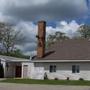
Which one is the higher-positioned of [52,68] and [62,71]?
[52,68]

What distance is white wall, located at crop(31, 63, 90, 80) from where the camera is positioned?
1549 inches

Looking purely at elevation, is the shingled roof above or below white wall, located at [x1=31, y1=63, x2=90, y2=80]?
above

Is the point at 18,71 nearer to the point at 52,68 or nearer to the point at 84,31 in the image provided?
the point at 52,68

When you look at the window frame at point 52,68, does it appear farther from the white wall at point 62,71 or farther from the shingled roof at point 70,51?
the shingled roof at point 70,51

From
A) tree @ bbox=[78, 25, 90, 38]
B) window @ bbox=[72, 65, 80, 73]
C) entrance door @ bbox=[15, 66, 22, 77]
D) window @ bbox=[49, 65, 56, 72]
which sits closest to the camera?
window @ bbox=[72, 65, 80, 73]

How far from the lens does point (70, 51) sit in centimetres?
4250

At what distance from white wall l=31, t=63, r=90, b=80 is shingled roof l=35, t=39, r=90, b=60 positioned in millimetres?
924

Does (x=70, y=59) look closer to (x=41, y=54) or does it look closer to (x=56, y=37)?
(x=41, y=54)

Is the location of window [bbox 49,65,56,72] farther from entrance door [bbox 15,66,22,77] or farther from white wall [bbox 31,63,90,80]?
entrance door [bbox 15,66,22,77]

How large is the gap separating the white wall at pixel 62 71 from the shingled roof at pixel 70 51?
924mm

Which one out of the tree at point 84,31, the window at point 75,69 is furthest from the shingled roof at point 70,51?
the tree at point 84,31

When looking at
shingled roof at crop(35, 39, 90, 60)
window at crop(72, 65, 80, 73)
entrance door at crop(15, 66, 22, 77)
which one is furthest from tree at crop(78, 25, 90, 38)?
window at crop(72, 65, 80, 73)

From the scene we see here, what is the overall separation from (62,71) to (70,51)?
332 cm

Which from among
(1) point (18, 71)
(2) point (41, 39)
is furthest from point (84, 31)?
(2) point (41, 39)
